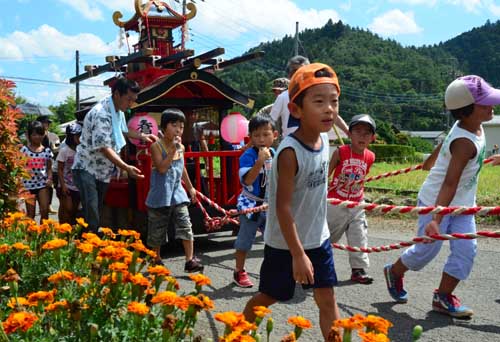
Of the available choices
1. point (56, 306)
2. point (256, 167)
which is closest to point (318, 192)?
point (56, 306)

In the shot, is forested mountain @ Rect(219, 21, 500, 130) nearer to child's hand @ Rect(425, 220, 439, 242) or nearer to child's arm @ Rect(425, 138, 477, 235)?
child's arm @ Rect(425, 138, 477, 235)

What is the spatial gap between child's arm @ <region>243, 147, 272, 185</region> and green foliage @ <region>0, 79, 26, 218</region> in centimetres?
191

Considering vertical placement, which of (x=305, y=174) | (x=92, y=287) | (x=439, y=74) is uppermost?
(x=439, y=74)

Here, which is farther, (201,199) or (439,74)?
(439,74)

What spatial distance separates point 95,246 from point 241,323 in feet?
4.38

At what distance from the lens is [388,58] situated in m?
107

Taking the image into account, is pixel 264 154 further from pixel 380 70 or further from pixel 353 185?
pixel 380 70

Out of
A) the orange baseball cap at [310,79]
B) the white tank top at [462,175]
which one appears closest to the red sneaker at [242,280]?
the white tank top at [462,175]

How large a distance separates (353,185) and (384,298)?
1.09 m

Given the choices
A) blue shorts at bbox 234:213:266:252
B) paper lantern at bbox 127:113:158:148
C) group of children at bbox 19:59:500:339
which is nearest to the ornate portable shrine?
paper lantern at bbox 127:113:158:148

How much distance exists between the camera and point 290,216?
9.17 ft

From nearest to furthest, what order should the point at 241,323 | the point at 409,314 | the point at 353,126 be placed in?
the point at 241,323, the point at 409,314, the point at 353,126

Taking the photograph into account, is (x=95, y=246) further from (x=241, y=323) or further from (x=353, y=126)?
(x=353, y=126)

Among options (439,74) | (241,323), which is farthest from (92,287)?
(439,74)
